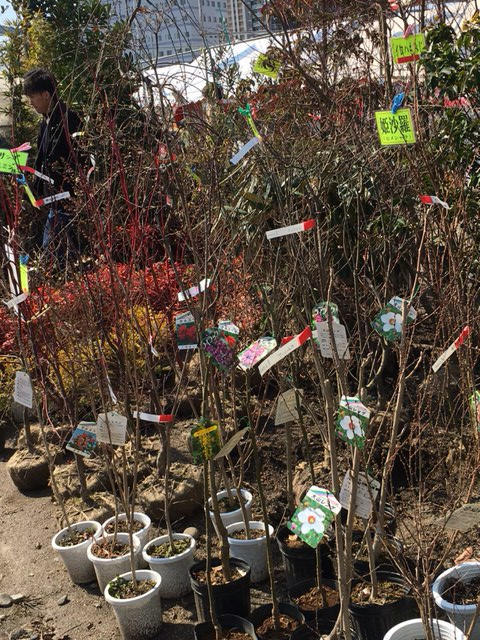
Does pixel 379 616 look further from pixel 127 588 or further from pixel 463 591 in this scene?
pixel 127 588

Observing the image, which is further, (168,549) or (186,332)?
(168,549)

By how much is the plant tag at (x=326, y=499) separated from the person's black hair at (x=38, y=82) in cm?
388

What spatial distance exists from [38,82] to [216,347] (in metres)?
3.38

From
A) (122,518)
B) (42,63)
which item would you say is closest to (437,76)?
(122,518)

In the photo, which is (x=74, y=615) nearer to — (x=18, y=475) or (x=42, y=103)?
(x=18, y=475)

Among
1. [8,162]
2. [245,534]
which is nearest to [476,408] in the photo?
[245,534]

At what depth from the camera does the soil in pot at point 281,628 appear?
2.88 m

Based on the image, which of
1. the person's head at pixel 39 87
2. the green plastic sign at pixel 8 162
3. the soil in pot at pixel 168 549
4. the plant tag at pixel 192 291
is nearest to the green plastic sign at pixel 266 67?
the person's head at pixel 39 87

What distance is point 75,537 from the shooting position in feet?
12.4

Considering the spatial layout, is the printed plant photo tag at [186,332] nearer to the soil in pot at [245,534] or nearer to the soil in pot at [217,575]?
the soil in pot at [217,575]

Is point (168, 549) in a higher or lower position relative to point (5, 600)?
higher

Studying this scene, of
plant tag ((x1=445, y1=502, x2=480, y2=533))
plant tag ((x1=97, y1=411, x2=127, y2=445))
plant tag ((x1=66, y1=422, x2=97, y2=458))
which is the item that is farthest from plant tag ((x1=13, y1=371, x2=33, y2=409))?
plant tag ((x1=445, y1=502, x2=480, y2=533))

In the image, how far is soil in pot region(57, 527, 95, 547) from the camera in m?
3.74

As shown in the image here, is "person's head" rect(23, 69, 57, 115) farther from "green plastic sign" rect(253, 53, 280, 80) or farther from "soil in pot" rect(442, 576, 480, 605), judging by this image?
"soil in pot" rect(442, 576, 480, 605)
